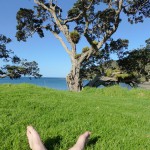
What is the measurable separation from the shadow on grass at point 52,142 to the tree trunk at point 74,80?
54.7ft

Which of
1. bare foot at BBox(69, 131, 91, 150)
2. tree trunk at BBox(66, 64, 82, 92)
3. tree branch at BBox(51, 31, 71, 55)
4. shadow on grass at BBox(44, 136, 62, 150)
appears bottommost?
shadow on grass at BBox(44, 136, 62, 150)

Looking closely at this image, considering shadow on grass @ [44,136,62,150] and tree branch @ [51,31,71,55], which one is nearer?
shadow on grass @ [44,136,62,150]

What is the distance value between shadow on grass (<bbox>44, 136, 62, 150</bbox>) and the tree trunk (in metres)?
16.7

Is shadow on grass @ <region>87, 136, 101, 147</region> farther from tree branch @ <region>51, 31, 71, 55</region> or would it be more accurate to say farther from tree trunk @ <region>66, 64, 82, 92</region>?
tree branch @ <region>51, 31, 71, 55</region>

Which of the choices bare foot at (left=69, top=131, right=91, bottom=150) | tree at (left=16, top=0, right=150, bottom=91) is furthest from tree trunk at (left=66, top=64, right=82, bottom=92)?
bare foot at (left=69, top=131, right=91, bottom=150)

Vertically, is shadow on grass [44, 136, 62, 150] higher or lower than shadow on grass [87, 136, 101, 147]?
higher

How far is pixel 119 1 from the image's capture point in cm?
2214

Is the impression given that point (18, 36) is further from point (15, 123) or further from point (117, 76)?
point (15, 123)

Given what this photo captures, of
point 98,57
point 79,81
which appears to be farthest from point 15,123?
point 98,57

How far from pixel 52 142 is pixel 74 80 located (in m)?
17.1

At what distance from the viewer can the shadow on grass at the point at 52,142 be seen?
16.4 feet

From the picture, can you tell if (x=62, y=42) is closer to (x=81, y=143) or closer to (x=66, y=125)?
(x=66, y=125)

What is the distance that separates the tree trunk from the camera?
72.5 feet

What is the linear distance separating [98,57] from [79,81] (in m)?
7.64
